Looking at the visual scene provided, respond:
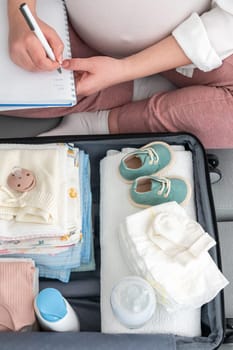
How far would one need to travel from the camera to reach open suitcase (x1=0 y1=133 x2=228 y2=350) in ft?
2.43

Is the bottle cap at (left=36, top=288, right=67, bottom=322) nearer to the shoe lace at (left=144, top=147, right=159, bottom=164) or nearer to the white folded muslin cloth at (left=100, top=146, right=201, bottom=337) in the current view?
the white folded muslin cloth at (left=100, top=146, right=201, bottom=337)

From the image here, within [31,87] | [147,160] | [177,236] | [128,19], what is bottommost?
[177,236]

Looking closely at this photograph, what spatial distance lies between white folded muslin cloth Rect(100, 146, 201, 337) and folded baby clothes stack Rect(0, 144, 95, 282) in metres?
0.03

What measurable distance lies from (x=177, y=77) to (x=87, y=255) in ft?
1.21

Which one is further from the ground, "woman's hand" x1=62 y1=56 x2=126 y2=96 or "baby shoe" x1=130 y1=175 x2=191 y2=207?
"woman's hand" x1=62 y1=56 x2=126 y2=96

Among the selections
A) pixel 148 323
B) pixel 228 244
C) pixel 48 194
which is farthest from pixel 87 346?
pixel 228 244

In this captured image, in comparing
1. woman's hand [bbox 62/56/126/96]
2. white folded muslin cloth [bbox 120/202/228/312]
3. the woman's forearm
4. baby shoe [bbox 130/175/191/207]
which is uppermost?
the woman's forearm

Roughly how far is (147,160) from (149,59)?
0.18 m

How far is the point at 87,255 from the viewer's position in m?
0.87

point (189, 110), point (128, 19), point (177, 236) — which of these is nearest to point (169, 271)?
point (177, 236)

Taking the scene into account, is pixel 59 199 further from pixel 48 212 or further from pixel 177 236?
pixel 177 236

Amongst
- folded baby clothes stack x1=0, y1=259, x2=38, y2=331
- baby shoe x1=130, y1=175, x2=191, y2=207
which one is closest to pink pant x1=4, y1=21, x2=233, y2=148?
baby shoe x1=130, y1=175, x2=191, y2=207

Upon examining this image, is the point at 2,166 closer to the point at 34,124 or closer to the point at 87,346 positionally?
the point at 34,124

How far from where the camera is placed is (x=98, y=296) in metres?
0.88
